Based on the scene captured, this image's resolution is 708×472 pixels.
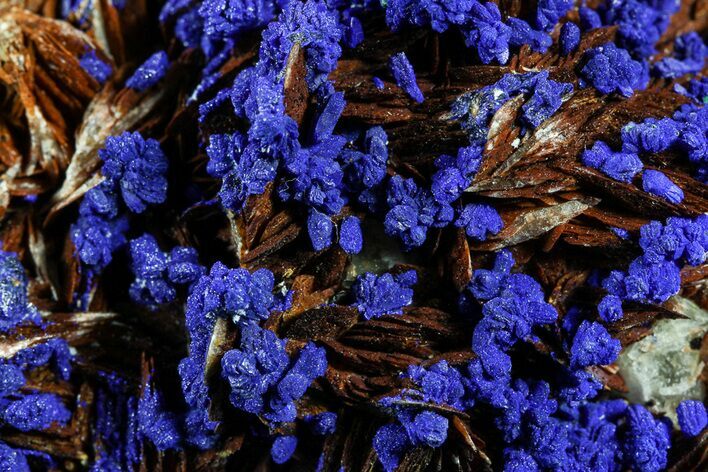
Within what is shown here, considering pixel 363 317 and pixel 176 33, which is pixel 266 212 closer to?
pixel 363 317

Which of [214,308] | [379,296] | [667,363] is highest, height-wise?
[214,308]

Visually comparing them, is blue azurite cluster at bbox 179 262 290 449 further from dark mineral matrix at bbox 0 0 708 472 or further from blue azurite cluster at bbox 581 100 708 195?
blue azurite cluster at bbox 581 100 708 195

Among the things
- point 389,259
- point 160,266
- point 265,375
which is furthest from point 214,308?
point 389,259

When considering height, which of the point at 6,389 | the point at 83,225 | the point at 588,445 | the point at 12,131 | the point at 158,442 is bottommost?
the point at 588,445

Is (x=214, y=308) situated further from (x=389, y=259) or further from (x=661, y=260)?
(x=661, y=260)

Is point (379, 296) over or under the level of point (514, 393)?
over

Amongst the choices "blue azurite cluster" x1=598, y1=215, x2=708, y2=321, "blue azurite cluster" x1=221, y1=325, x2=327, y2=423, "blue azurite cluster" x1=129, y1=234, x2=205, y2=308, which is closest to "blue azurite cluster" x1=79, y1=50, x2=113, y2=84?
"blue azurite cluster" x1=129, y1=234, x2=205, y2=308

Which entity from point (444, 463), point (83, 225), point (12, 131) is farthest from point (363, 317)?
point (12, 131)
